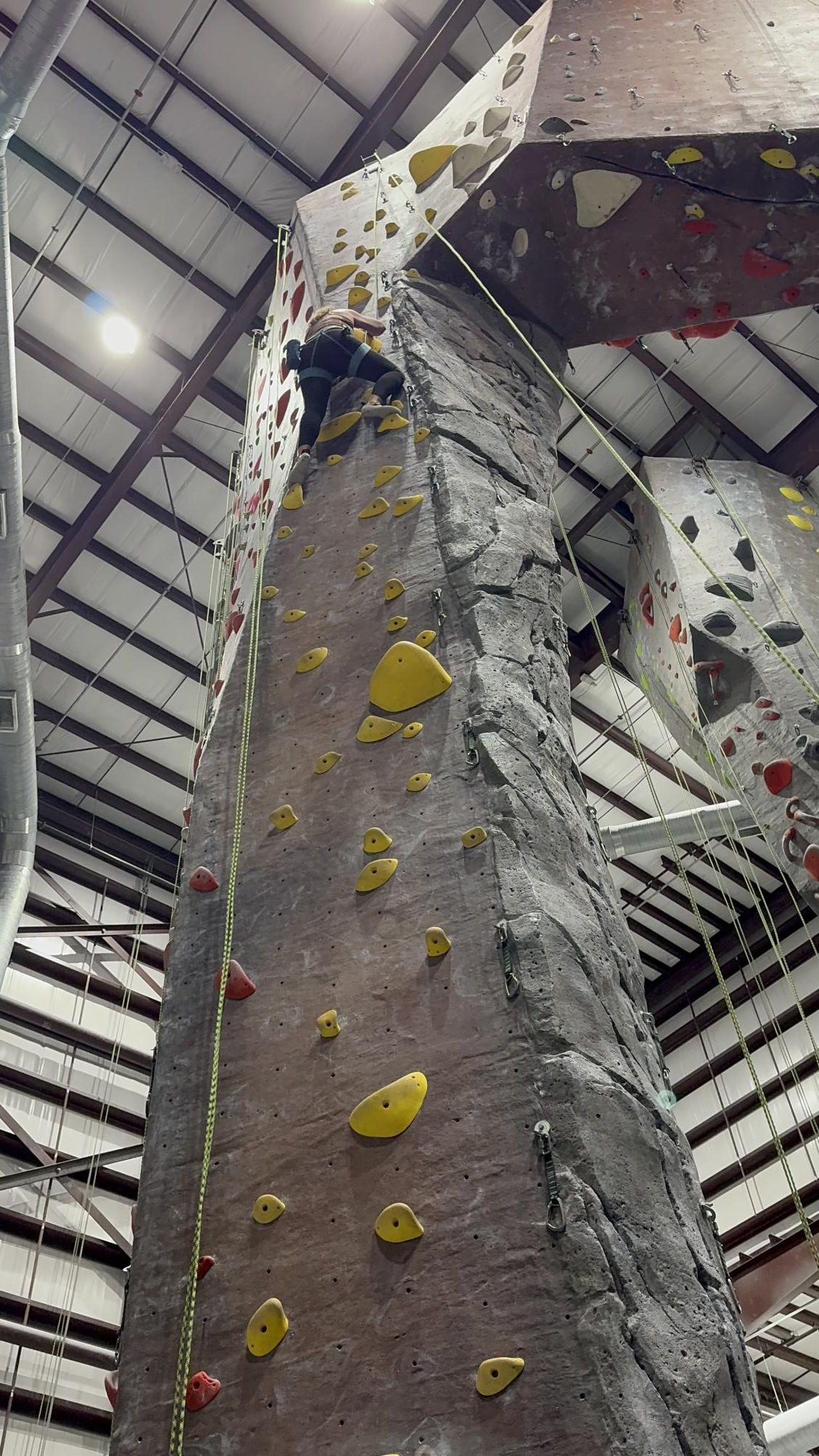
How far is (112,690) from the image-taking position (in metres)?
11.4

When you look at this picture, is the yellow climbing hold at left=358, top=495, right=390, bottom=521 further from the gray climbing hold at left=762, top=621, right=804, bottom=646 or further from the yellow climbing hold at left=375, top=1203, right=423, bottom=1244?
the gray climbing hold at left=762, top=621, right=804, bottom=646

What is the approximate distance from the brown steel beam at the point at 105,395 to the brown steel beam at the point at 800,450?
487 cm

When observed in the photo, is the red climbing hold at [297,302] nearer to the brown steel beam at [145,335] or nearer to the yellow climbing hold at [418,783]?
the yellow climbing hold at [418,783]

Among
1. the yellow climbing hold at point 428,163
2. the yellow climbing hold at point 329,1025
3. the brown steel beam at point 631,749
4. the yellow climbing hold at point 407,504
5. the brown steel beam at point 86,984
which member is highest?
the brown steel beam at point 631,749

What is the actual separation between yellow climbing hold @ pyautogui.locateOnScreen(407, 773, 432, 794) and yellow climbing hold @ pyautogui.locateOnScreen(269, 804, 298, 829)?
0.33 m

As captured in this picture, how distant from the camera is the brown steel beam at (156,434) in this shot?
924 centimetres

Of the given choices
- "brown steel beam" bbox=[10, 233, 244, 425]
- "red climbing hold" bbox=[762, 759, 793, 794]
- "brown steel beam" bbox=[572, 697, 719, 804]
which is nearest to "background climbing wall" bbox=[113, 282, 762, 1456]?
"red climbing hold" bbox=[762, 759, 793, 794]

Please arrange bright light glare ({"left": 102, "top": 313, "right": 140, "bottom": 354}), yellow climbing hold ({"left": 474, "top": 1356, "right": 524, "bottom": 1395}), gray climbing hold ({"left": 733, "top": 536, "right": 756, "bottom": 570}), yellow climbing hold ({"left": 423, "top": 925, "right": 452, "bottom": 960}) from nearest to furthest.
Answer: yellow climbing hold ({"left": 474, "top": 1356, "right": 524, "bottom": 1395}), yellow climbing hold ({"left": 423, "top": 925, "right": 452, "bottom": 960}), gray climbing hold ({"left": 733, "top": 536, "right": 756, "bottom": 570}), bright light glare ({"left": 102, "top": 313, "right": 140, "bottom": 354})

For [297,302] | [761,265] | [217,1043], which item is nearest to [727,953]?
[761,265]

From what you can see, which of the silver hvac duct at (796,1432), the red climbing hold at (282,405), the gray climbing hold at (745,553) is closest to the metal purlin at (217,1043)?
the red climbing hold at (282,405)

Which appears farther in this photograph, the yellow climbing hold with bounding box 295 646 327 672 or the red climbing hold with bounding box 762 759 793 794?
the red climbing hold with bounding box 762 759 793 794

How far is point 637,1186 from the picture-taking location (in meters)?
2.19

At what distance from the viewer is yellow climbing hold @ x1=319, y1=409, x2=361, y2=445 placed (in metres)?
4.04

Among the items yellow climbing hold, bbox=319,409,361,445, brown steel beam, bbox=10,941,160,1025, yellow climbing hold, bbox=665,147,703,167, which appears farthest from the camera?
brown steel beam, bbox=10,941,160,1025
